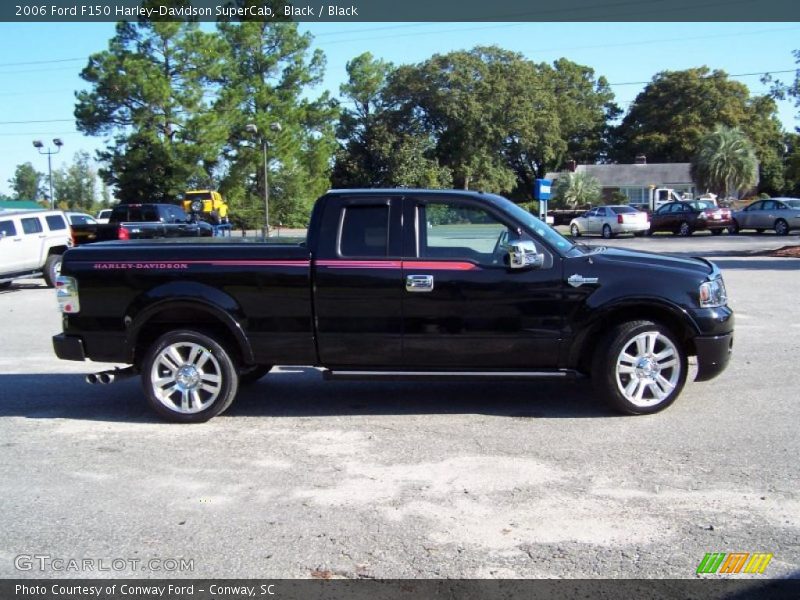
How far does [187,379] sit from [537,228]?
10.7 ft

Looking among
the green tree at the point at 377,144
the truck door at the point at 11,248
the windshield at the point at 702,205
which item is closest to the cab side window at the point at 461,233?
the truck door at the point at 11,248

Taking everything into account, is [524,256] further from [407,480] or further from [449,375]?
[407,480]

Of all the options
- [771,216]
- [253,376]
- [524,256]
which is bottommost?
[253,376]

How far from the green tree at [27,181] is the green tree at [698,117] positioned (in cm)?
7658

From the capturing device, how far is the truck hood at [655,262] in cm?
629

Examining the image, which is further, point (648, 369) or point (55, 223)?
point (55, 223)

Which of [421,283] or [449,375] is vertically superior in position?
[421,283]

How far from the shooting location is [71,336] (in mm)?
6598

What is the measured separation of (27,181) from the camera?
350 feet

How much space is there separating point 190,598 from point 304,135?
4860 centimetres

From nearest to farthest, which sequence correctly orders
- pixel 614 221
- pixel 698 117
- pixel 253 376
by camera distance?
pixel 253 376 < pixel 614 221 < pixel 698 117

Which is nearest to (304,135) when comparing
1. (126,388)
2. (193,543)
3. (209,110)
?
(209,110)

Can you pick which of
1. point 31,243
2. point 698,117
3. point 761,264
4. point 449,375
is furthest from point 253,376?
point 698,117

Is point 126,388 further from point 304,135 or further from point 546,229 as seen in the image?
point 304,135
